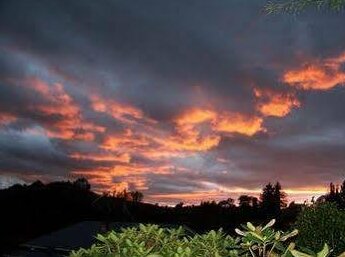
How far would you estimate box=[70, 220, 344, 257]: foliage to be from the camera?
3.83 m

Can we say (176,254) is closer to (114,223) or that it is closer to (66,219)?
(114,223)

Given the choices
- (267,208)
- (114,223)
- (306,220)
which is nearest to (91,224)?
(114,223)

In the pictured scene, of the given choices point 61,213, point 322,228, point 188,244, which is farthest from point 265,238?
point 61,213

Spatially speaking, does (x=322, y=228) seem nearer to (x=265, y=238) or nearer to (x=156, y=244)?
(x=156, y=244)

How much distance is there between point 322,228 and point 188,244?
16.4m

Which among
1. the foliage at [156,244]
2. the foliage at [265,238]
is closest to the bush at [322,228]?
the foliage at [156,244]

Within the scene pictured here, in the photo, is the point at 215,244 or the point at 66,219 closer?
the point at 215,244

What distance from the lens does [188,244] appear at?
A: 4645 mm

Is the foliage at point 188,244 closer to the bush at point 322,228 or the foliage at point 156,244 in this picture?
the foliage at point 156,244

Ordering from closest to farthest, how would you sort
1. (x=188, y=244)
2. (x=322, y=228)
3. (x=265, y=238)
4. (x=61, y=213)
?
(x=265, y=238), (x=188, y=244), (x=322, y=228), (x=61, y=213)

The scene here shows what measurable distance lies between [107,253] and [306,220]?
16.8 m

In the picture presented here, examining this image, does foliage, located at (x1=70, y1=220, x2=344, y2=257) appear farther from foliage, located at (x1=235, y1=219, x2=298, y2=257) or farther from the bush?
the bush

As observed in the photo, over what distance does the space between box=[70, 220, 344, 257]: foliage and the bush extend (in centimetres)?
1560

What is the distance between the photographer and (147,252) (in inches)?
162
